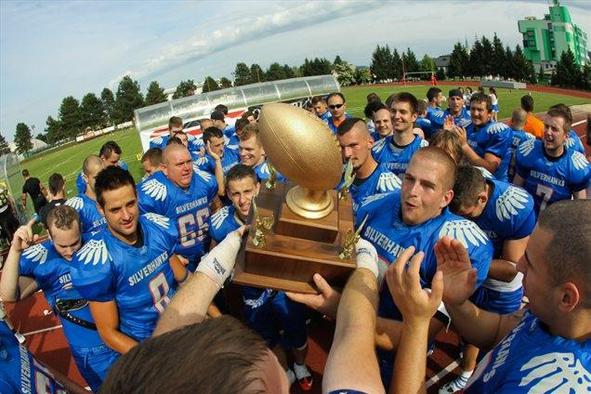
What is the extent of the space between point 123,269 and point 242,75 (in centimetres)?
10207

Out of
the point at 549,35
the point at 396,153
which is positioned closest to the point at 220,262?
the point at 396,153

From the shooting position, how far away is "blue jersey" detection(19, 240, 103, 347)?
12.2 ft

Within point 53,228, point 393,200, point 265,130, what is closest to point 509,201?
point 393,200

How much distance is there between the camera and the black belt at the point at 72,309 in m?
3.71

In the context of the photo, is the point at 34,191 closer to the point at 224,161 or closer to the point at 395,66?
the point at 224,161

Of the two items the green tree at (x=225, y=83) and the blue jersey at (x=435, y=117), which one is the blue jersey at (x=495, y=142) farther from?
the green tree at (x=225, y=83)

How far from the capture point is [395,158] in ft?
20.3

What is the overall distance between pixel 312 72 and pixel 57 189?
90907 millimetres

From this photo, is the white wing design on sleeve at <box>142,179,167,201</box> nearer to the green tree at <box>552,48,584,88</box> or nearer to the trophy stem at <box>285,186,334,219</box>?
the trophy stem at <box>285,186,334,219</box>

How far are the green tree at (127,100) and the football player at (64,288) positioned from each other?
282 feet

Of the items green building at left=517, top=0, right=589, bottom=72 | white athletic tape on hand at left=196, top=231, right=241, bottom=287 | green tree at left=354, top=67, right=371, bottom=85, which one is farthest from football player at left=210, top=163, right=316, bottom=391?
green building at left=517, top=0, right=589, bottom=72

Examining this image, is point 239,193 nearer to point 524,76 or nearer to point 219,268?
point 219,268

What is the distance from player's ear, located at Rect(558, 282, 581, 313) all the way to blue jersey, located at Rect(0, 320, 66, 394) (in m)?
2.51

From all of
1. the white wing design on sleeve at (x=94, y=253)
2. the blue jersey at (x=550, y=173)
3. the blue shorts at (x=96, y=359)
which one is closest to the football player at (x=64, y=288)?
the blue shorts at (x=96, y=359)
